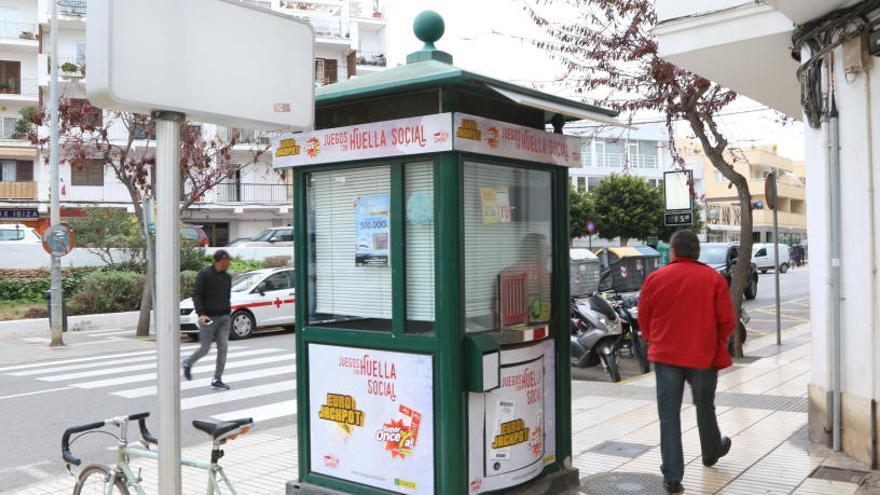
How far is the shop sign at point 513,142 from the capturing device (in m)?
4.61

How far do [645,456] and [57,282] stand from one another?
14252 mm

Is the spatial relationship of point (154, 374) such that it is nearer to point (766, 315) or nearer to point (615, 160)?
point (766, 315)

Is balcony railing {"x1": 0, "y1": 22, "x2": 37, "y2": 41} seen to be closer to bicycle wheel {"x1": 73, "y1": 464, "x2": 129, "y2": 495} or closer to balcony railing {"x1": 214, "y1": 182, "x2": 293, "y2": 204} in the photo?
balcony railing {"x1": 214, "y1": 182, "x2": 293, "y2": 204}

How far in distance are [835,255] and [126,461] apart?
5236 mm

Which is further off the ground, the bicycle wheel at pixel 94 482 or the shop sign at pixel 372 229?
the shop sign at pixel 372 229

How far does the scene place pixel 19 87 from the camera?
129 feet

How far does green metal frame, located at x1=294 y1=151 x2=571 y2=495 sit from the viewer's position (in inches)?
179

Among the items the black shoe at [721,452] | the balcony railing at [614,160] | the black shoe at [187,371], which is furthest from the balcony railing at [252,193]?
the black shoe at [721,452]

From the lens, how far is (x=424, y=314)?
4.83 m

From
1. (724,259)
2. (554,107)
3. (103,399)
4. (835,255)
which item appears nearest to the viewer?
(554,107)

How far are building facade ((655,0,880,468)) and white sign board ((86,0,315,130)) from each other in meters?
4.51

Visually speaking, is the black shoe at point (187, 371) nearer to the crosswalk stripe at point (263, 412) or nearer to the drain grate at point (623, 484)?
the crosswalk stripe at point (263, 412)

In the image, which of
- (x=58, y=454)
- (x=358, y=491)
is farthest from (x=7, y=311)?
(x=358, y=491)

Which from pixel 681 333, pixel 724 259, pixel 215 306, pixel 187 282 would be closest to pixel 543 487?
pixel 681 333
